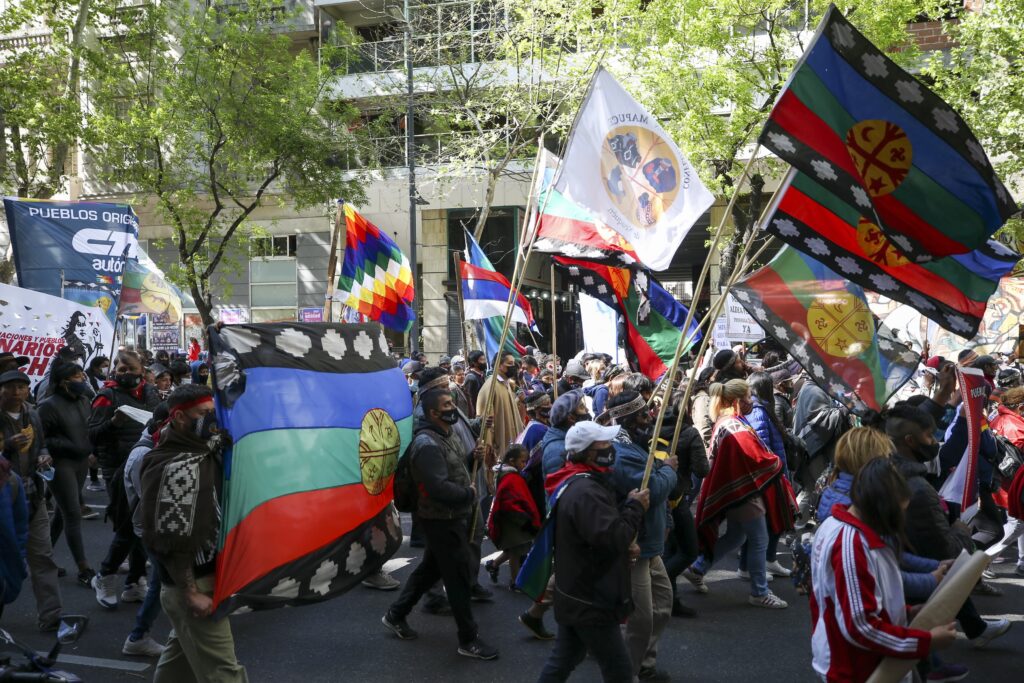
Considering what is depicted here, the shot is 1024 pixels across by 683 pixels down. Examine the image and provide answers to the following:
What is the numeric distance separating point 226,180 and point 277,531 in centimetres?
2214

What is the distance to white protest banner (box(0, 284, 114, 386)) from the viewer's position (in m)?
9.79

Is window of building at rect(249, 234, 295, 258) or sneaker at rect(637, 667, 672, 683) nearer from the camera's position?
sneaker at rect(637, 667, 672, 683)

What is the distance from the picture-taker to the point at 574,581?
4488mm

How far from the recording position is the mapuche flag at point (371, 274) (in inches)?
442

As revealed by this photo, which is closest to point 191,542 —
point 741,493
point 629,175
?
point 741,493

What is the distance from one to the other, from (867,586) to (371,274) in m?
8.76

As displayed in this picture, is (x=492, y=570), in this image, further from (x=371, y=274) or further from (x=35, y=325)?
(x=35, y=325)

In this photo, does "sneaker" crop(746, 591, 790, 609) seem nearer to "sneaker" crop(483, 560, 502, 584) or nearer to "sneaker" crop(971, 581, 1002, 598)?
"sneaker" crop(971, 581, 1002, 598)

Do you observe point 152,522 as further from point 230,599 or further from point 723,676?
point 723,676

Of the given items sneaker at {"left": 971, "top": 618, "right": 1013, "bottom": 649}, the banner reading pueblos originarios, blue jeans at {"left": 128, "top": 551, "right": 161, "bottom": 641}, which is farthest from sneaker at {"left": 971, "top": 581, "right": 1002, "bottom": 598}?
the banner reading pueblos originarios

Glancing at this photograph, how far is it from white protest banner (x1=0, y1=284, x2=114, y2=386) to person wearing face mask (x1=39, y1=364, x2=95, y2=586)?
255 centimetres

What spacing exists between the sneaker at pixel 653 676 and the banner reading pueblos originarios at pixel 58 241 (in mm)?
10430

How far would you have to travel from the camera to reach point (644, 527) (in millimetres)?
5473

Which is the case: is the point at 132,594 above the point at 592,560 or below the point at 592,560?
below
